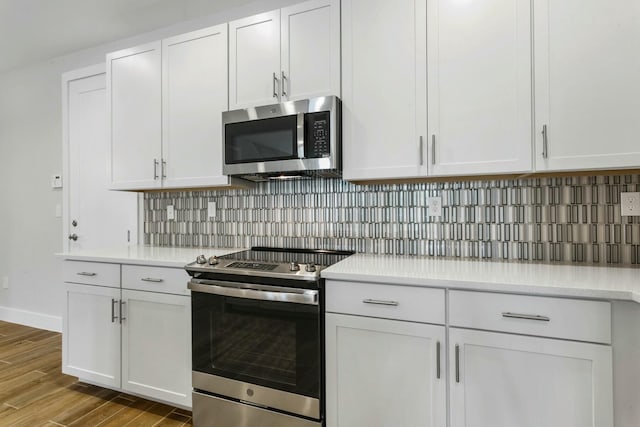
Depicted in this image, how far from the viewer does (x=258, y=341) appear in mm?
1667

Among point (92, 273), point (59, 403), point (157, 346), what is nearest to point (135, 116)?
point (92, 273)

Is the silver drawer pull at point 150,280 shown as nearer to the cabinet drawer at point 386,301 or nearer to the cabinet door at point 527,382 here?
the cabinet drawer at point 386,301

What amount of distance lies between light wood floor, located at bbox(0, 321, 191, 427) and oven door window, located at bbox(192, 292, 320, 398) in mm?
503

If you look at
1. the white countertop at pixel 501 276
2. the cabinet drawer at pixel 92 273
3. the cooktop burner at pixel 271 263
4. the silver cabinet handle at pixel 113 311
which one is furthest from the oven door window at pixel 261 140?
the silver cabinet handle at pixel 113 311

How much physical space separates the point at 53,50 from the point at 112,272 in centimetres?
251

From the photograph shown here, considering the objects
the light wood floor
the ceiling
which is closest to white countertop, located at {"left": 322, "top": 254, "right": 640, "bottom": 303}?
the light wood floor

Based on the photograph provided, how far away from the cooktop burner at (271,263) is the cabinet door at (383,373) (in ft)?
0.81

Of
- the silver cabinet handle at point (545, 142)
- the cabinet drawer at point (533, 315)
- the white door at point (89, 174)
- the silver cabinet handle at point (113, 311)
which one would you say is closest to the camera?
the cabinet drawer at point (533, 315)

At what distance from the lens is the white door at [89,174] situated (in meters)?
2.94

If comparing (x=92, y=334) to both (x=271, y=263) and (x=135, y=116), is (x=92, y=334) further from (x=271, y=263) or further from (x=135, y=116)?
(x=135, y=116)

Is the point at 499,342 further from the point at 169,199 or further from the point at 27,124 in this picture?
the point at 27,124

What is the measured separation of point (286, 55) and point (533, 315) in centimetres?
175

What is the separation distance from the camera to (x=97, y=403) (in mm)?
2084

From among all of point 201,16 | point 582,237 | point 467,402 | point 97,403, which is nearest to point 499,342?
point 467,402
